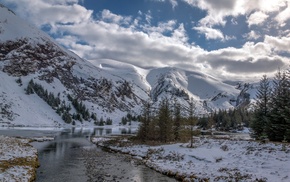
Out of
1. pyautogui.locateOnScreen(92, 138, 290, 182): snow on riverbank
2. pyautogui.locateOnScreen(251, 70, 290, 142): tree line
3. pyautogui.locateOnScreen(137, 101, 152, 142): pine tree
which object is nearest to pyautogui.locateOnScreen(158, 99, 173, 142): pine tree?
pyautogui.locateOnScreen(137, 101, 152, 142): pine tree

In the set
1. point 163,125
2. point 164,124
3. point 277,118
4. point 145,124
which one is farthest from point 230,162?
point 145,124

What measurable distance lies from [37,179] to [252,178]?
1991 centimetres

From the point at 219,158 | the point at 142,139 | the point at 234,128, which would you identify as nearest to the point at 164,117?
the point at 142,139

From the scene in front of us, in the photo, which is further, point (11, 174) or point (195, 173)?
point (195, 173)

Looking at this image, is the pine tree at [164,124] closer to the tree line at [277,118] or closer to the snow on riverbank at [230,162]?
Result: the tree line at [277,118]

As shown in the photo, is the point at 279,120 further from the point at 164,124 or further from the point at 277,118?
the point at 164,124

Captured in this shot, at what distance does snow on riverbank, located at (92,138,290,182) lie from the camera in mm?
24984

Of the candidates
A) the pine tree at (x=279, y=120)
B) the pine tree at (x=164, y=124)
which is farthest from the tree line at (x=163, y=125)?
the pine tree at (x=279, y=120)

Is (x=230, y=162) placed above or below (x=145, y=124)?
below

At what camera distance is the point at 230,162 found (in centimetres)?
3112

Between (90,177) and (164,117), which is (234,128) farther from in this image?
(90,177)

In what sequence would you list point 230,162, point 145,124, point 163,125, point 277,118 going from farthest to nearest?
point 145,124, point 163,125, point 277,118, point 230,162

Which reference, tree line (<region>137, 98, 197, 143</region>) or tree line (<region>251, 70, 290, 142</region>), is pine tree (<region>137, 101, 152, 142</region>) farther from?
tree line (<region>251, 70, 290, 142</region>)

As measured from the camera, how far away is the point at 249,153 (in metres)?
32.4
